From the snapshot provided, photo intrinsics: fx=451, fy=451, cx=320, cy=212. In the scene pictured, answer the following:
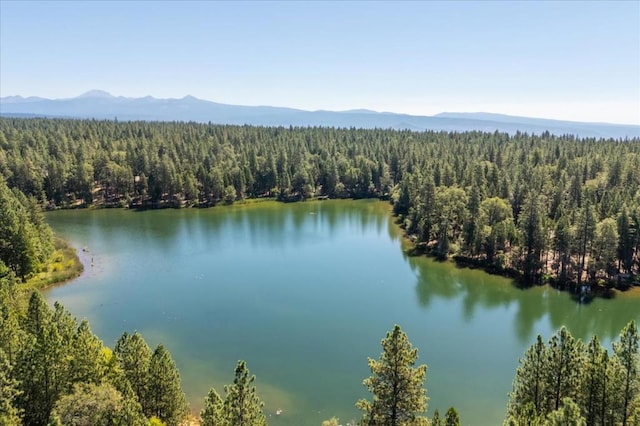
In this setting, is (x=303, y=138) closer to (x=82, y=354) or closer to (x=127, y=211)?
(x=127, y=211)

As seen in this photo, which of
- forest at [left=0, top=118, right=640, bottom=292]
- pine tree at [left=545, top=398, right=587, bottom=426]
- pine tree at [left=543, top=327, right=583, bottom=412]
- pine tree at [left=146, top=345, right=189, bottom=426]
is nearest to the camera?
pine tree at [left=545, top=398, right=587, bottom=426]

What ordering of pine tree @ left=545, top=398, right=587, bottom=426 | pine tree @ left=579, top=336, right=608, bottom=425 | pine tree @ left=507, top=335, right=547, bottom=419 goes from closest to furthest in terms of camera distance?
pine tree @ left=545, top=398, right=587, bottom=426 < pine tree @ left=579, top=336, right=608, bottom=425 < pine tree @ left=507, top=335, right=547, bottom=419

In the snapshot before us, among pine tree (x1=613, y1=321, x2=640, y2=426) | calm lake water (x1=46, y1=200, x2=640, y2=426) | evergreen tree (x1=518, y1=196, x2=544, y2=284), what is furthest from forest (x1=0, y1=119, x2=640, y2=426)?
calm lake water (x1=46, y1=200, x2=640, y2=426)

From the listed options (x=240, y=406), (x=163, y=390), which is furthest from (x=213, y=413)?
(x=163, y=390)

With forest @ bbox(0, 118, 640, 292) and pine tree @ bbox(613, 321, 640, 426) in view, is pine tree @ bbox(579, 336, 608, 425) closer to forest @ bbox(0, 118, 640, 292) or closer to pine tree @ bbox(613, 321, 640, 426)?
pine tree @ bbox(613, 321, 640, 426)

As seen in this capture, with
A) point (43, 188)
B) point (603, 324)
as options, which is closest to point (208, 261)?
point (603, 324)

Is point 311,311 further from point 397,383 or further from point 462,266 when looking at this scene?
point 397,383

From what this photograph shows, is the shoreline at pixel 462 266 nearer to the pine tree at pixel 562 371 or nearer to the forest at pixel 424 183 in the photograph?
the forest at pixel 424 183
